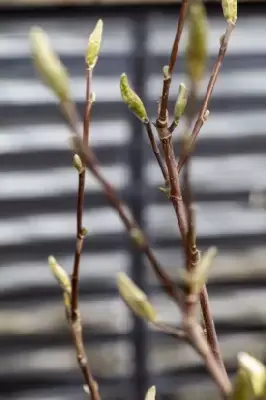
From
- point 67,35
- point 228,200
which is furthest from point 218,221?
point 67,35

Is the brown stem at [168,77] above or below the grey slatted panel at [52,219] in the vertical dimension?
below

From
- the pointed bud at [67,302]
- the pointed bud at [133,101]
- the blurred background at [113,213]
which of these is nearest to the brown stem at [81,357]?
the pointed bud at [67,302]

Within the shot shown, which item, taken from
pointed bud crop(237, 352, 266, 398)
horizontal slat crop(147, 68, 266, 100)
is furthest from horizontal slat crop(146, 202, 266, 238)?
pointed bud crop(237, 352, 266, 398)

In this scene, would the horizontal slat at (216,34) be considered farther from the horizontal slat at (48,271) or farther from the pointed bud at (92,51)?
the pointed bud at (92,51)

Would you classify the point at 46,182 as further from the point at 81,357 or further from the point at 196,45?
the point at 196,45

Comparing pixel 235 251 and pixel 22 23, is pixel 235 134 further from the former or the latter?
pixel 22 23
